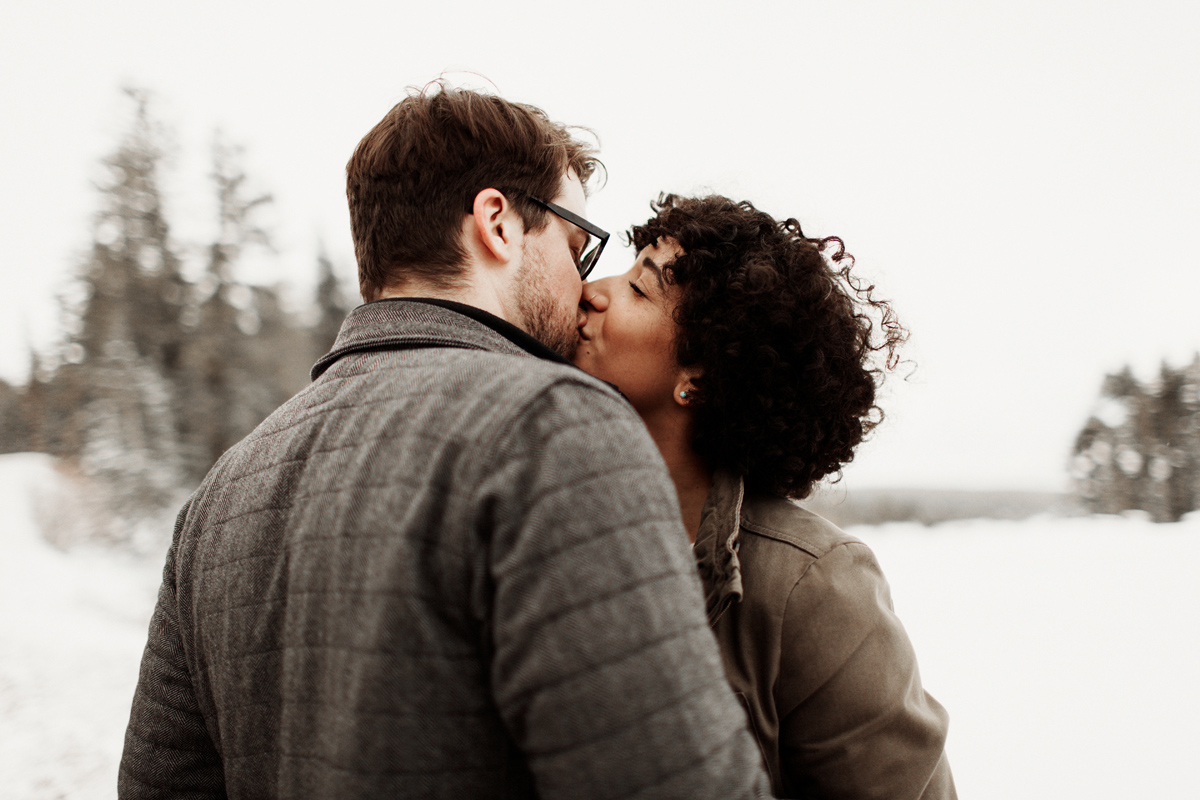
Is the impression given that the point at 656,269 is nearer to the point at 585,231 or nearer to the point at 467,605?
the point at 585,231

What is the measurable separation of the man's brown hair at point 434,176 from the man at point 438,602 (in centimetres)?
17

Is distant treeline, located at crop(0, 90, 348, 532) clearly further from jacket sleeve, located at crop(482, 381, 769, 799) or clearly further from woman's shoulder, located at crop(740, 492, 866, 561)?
jacket sleeve, located at crop(482, 381, 769, 799)

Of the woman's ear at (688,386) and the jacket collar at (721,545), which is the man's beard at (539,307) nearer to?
the woman's ear at (688,386)

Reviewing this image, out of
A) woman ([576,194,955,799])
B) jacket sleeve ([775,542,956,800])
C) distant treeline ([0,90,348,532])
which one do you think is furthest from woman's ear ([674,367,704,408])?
distant treeline ([0,90,348,532])

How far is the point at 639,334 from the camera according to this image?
1438 mm

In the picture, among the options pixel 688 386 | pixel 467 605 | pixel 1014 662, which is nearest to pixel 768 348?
pixel 688 386

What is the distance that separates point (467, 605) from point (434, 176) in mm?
729

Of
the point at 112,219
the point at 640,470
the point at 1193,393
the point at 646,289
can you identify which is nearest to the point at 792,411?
the point at 646,289

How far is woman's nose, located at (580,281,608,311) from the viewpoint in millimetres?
1468


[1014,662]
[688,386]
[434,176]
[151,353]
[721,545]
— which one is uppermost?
[434,176]

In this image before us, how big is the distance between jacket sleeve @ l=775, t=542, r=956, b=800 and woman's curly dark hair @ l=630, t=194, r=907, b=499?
28 cm

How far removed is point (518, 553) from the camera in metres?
0.57

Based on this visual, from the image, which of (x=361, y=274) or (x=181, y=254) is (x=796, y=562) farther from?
(x=181, y=254)

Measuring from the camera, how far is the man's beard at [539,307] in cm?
114
